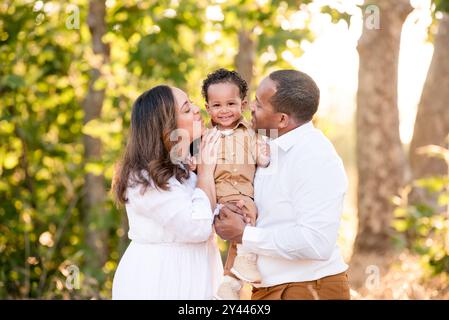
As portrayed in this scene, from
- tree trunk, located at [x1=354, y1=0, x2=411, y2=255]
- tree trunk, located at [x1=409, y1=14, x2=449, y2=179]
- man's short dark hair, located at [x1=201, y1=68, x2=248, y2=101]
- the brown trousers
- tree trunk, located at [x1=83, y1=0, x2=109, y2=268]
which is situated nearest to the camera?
the brown trousers

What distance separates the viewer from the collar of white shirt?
9.58ft

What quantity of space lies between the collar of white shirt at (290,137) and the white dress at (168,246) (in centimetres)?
40

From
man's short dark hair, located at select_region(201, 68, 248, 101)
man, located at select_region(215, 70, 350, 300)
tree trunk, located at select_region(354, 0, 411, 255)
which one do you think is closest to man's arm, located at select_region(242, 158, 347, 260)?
man, located at select_region(215, 70, 350, 300)

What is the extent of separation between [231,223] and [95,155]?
428 centimetres

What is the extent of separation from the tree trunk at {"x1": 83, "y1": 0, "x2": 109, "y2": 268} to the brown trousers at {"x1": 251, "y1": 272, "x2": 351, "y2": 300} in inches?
149

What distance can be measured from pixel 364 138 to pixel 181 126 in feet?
15.7

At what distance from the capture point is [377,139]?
757 cm

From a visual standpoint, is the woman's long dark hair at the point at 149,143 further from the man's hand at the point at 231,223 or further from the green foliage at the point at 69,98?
the green foliage at the point at 69,98

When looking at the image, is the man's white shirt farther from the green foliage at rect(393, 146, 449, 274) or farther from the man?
the green foliage at rect(393, 146, 449, 274)

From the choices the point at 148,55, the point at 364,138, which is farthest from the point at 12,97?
the point at 364,138

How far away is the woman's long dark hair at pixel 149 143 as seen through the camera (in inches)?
120

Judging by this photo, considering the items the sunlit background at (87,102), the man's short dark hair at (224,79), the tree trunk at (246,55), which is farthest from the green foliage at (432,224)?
the man's short dark hair at (224,79)

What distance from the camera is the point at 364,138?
25.0ft
